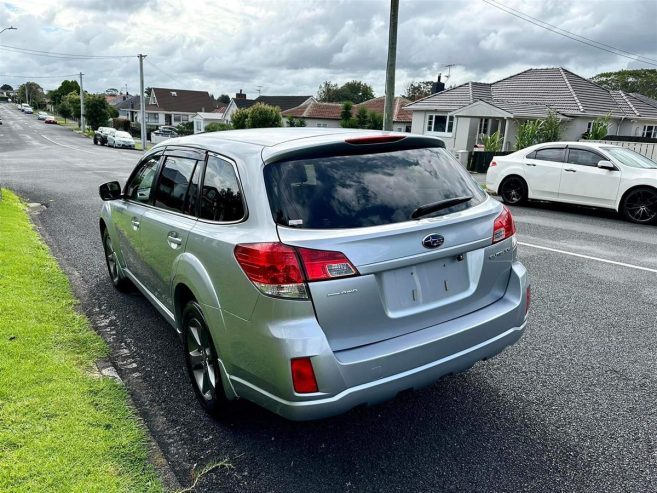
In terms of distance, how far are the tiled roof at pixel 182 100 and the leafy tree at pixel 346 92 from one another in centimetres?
2202

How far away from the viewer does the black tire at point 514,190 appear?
12516 millimetres

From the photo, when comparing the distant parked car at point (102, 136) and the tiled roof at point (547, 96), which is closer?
the tiled roof at point (547, 96)

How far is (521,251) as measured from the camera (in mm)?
7637

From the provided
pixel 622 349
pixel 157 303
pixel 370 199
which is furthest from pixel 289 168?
→ pixel 622 349

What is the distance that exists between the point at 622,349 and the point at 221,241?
11.5 feet

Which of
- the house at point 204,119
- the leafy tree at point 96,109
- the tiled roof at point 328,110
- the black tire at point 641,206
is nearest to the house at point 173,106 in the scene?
the house at point 204,119

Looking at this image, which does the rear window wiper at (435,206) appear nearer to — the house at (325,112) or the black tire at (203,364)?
the black tire at (203,364)

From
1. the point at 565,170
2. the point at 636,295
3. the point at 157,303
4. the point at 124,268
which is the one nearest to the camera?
the point at 157,303

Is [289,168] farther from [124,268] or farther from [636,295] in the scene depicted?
[636,295]

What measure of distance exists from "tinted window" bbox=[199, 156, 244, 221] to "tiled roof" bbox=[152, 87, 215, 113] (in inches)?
3745

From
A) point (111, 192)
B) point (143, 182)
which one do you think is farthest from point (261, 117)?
point (143, 182)

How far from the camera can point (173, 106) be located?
91750 mm

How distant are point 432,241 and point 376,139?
2.40ft

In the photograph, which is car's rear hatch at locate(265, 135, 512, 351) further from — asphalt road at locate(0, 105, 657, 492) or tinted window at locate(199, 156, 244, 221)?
asphalt road at locate(0, 105, 657, 492)
